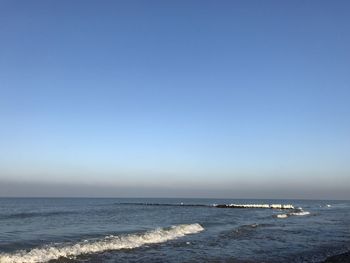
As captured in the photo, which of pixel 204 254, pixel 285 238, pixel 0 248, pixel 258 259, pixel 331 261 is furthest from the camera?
pixel 285 238

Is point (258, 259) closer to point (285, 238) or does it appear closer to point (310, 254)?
point (310, 254)

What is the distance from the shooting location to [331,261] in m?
18.1

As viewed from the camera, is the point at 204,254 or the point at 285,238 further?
the point at 285,238

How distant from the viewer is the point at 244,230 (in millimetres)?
Answer: 33250

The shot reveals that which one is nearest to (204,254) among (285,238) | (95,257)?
(95,257)

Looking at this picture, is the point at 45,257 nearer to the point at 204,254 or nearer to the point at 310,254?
the point at 204,254

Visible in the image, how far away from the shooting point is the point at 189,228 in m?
33.3

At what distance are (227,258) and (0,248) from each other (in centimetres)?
1180

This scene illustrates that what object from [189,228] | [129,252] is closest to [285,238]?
[189,228]

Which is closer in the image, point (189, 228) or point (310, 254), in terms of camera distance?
point (310, 254)

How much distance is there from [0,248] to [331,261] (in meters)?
16.3

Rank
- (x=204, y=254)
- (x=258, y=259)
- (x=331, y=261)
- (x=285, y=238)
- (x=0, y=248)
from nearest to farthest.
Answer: (x=331, y=261) → (x=258, y=259) → (x=204, y=254) → (x=0, y=248) → (x=285, y=238)

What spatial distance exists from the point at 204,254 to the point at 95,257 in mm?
5183

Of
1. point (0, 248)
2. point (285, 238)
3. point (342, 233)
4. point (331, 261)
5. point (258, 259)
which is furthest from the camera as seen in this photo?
point (342, 233)
